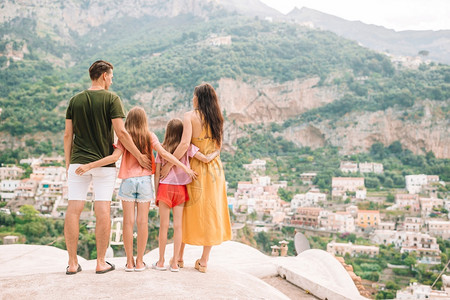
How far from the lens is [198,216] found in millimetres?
2619

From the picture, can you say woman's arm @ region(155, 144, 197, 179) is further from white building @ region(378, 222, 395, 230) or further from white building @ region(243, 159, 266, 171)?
white building @ region(243, 159, 266, 171)

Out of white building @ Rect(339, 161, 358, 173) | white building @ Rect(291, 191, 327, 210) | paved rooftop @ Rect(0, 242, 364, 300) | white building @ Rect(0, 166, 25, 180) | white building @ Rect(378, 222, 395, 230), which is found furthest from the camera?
white building @ Rect(339, 161, 358, 173)

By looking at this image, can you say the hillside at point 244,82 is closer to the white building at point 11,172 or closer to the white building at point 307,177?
the white building at point 11,172

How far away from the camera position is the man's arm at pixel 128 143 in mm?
2416

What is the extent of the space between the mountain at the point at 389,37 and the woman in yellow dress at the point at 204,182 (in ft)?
309

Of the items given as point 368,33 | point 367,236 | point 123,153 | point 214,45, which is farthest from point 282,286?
point 368,33

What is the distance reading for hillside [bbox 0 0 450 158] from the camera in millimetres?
45781

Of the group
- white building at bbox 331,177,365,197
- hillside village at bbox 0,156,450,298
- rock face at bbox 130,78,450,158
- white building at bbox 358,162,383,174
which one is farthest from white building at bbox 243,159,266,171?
white building at bbox 358,162,383,174

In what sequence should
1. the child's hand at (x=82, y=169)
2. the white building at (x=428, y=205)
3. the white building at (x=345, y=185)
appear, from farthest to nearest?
the white building at (x=345, y=185) < the white building at (x=428, y=205) < the child's hand at (x=82, y=169)

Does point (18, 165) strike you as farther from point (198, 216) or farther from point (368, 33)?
point (368, 33)

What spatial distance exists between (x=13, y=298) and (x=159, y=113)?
49.1 m

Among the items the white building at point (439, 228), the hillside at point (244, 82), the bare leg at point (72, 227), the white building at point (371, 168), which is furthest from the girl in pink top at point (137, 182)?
the white building at point (371, 168)

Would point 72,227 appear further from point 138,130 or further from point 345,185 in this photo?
point 345,185

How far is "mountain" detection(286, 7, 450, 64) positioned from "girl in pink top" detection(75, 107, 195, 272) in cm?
9424
